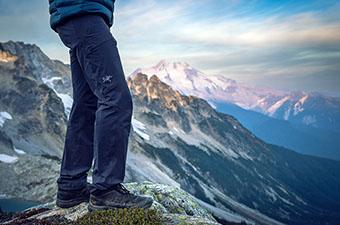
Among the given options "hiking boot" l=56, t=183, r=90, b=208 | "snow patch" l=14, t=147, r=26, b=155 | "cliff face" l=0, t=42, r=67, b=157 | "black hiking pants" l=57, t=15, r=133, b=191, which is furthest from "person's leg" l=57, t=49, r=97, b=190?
"cliff face" l=0, t=42, r=67, b=157

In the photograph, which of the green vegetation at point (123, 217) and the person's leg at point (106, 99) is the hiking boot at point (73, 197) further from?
the green vegetation at point (123, 217)

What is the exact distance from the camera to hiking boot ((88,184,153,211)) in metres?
6.94

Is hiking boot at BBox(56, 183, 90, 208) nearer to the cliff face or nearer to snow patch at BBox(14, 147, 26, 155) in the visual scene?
snow patch at BBox(14, 147, 26, 155)

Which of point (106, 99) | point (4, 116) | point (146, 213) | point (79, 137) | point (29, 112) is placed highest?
point (106, 99)

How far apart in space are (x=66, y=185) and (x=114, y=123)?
6.95ft

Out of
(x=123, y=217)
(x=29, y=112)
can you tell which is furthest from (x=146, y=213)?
(x=29, y=112)

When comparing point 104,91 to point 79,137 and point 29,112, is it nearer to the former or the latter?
point 79,137

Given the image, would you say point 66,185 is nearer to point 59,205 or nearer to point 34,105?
point 59,205

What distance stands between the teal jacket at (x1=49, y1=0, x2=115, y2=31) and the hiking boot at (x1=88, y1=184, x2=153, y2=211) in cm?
303

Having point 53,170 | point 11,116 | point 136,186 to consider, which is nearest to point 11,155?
point 53,170

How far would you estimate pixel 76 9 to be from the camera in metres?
6.81

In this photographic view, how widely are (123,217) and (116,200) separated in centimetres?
90

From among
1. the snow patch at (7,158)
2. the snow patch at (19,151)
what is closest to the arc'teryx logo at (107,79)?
the snow patch at (7,158)

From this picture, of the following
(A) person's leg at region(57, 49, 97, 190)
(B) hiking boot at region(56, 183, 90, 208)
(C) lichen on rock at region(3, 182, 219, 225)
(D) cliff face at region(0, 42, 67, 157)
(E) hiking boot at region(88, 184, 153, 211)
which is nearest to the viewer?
(C) lichen on rock at region(3, 182, 219, 225)
